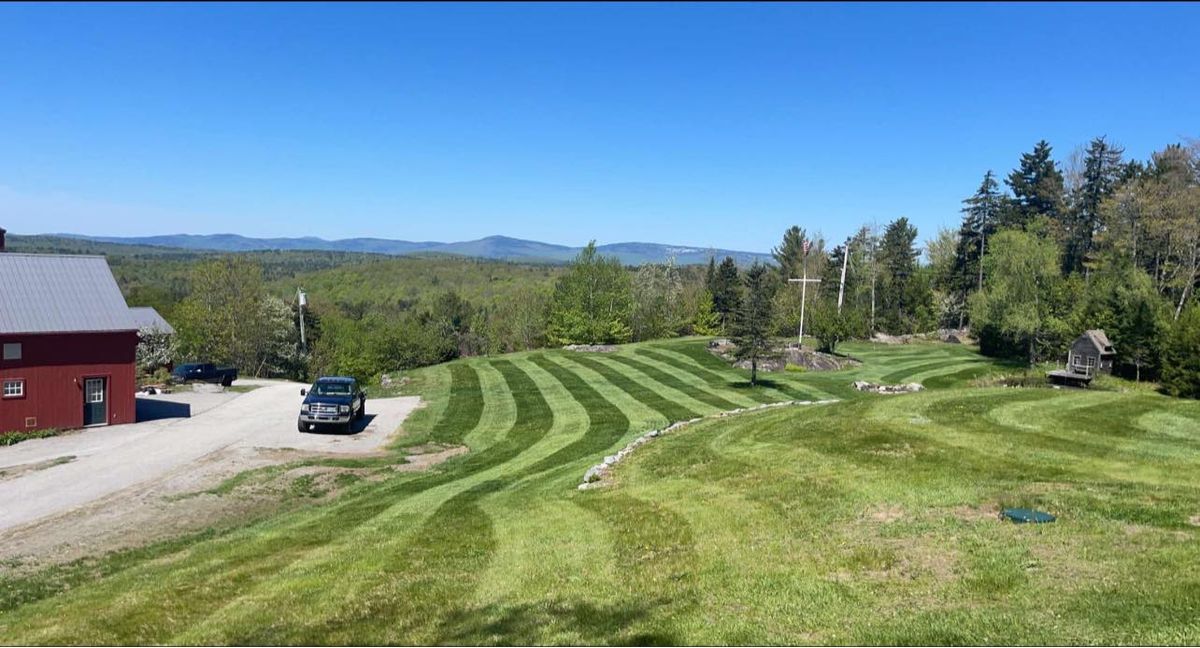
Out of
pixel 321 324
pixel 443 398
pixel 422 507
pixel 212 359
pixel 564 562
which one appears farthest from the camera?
pixel 321 324

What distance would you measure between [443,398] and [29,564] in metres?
25.4

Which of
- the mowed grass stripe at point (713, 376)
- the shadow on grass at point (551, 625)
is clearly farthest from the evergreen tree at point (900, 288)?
the shadow on grass at point (551, 625)

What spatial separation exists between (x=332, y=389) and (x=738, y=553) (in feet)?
76.5

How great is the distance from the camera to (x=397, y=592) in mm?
9195

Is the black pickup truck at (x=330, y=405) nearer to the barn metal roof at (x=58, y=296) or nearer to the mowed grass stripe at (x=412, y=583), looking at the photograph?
the barn metal roof at (x=58, y=296)

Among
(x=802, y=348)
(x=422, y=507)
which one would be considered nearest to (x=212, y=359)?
(x=802, y=348)

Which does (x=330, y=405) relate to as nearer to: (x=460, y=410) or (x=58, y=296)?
(x=460, y=410)

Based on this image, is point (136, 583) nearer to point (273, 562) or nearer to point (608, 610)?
point (273, 562)

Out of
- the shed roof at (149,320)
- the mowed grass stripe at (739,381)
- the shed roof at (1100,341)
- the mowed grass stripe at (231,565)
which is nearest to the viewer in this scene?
the mowed grass stripe at (231,565)

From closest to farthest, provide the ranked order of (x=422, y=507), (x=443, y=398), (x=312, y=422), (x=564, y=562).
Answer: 1. (x=564, y=562)
2. (x=422, y=507)
3. (x=312, y=422)
4. (x=443, y=398)

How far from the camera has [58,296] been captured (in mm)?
29172

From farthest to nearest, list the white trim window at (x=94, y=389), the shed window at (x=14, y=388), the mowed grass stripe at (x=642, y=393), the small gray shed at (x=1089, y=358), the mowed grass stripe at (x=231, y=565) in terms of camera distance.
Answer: the small gray shed at (x=1089, y=358) → the mowed grass stripe at (x=642, y=393) → the white trim window at (x=94, y=389) → the shed window at (x=14, y=388) → the mowed grass stripe at (x=231, y=565)

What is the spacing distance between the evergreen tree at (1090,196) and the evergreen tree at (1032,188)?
4226 millimetres

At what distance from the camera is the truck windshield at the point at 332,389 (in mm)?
28894
